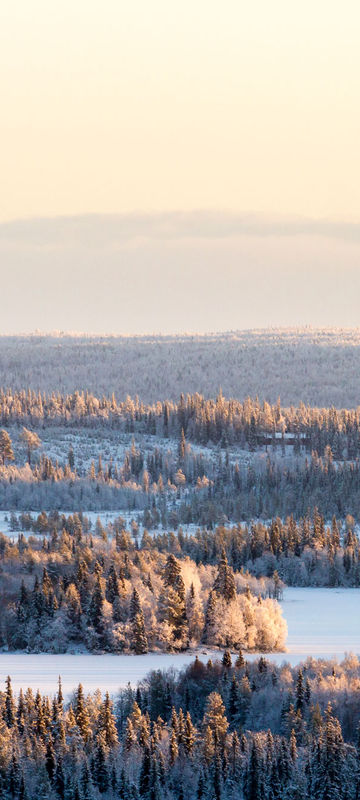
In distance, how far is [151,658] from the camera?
80750 millimetres

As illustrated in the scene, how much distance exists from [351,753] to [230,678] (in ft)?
31.2

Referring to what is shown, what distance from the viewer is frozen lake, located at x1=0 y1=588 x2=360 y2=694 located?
7356cm

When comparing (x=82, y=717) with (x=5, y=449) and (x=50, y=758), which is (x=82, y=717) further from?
(x=5, y=449)

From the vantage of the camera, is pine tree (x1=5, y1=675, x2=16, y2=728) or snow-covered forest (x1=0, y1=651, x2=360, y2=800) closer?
snow-covered forest (x1=0, y1=651, x2=360, y2=800)

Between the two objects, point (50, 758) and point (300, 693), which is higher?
point (300, 693)

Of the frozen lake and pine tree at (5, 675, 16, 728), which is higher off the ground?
pine tree at (5, 675, 16, 728)

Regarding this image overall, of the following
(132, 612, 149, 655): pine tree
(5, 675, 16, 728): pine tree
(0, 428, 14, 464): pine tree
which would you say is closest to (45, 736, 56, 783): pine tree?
(5, 675, 16, 728): pine tree

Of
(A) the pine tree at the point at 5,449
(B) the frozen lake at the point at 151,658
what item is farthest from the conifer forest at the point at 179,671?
(A) the pine tree at the point at 5,449

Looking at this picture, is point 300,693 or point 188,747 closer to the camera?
point 188,747

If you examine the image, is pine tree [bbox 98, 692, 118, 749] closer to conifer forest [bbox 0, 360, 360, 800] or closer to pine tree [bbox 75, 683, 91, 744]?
conifer forest [bbox 0, 360, 360, 800]

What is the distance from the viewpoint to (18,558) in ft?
334

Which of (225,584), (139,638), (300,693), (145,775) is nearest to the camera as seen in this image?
(145,775)

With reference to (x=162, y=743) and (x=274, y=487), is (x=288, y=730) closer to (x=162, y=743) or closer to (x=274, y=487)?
(x=162, y=743)

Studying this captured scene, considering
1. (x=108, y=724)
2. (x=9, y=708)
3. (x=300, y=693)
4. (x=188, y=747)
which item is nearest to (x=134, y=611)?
(x=9, y=708)
